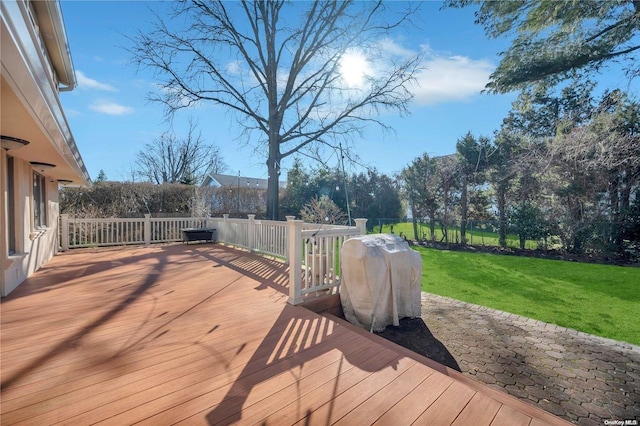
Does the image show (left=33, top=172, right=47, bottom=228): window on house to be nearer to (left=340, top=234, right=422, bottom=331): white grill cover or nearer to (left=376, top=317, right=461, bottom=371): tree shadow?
(left=340, top=234, right=422, bottom=331): white grill cover

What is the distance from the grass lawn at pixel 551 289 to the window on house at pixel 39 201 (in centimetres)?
780

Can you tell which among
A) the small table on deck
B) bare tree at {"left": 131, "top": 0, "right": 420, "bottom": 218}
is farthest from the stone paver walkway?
bare tree at {"left": 131, "top": 0, "right": 420, "bottom": 218}

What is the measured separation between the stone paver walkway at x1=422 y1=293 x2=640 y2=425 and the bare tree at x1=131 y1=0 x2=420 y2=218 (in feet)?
27.7

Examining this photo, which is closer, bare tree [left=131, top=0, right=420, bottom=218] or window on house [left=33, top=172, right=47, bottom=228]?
window on house [left=33, top=172, right=47, bottom=228]

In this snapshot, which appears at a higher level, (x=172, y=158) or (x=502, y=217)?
(x=172, y=158)

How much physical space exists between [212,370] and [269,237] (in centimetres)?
452

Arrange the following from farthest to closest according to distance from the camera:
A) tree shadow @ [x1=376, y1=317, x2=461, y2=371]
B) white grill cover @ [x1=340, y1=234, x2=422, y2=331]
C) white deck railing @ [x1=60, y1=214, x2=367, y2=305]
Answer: white deck railing @ [x1=60, y1=214, x2=367, y2=305] → white grill cover @ [x1=340, y1=234, x2=422, y2=331] → tree shadow @ [x1=376, y1=317, x2=461, y2=371]

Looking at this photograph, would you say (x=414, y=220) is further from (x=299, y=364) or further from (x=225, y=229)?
(x=299, y=364)

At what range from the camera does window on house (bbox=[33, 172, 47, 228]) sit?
533 centimetres

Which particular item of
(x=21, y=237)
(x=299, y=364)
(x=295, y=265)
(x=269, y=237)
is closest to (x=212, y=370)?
(x=299, y=364)

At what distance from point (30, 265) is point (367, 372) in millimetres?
6077

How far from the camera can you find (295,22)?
11.1 m

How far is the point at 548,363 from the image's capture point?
2742 millimetres

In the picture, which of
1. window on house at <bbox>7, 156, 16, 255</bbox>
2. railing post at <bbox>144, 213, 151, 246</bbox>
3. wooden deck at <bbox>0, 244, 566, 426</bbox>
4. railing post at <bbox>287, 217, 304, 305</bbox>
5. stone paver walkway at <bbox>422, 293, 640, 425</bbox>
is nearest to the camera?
wooden deck at <bbox>0, 244, 566, 426</bbox>
